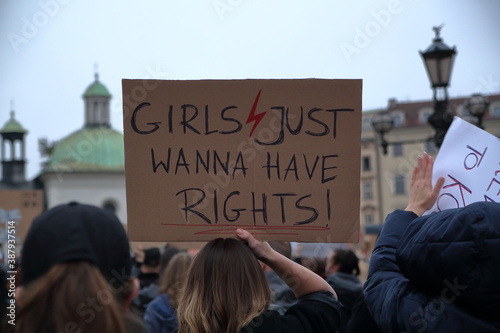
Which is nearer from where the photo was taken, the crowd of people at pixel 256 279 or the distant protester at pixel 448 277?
A: the crowd of people at pixel 256 279

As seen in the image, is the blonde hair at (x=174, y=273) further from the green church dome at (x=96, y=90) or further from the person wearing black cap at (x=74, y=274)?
the green church dome at (x=96, y=90)

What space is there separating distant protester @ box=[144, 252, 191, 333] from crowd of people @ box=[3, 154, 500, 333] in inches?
81.2

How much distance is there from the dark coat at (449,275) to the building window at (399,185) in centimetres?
6580

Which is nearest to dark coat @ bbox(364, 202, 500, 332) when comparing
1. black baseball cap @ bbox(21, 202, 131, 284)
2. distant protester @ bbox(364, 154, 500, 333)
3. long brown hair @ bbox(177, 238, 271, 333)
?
distant protester @ bbox(364, 154, 500, 333)

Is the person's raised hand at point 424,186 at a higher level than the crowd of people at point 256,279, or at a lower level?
higher

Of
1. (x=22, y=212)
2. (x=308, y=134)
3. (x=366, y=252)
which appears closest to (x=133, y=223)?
(x=308, y=134)

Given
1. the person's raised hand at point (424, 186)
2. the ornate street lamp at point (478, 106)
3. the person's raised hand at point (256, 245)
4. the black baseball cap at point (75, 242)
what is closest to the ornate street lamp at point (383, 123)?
the ornate street lamp at point (478, 106)

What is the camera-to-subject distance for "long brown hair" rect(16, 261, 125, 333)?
58.0 inches

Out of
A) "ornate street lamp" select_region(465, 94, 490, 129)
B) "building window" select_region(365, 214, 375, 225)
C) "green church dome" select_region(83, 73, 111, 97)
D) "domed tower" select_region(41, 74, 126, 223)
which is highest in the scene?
"green church dome" select_region(83, 73, 111, 97)

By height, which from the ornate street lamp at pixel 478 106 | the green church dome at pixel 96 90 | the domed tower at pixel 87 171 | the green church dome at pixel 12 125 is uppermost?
the green church dome at pixel 96 90

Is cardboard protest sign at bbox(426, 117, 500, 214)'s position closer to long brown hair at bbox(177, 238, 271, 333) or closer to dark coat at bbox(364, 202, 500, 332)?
dark coat at bbox(364, 202, 500, 332)

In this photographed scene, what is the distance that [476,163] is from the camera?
8.71ft

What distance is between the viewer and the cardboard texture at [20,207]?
7.90m

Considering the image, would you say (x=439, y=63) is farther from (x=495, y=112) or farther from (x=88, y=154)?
(x=88, y=154)
